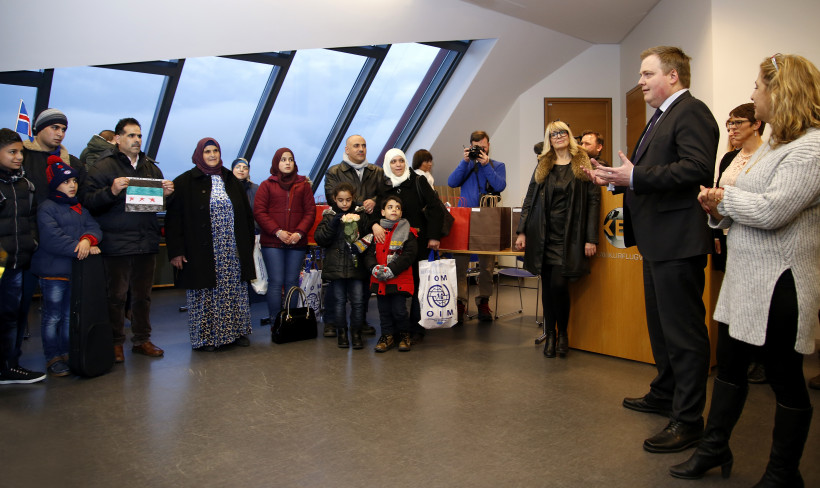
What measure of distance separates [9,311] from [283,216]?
2088 mm

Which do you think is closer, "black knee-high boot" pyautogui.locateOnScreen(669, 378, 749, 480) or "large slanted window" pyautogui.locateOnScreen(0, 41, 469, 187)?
"black knee-high boot" pyautogui.locateOnScreen(669, 378, 749, 480)

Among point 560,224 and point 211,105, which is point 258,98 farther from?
point 560,224

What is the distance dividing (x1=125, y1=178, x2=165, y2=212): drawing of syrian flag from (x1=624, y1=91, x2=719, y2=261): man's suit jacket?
315 centimetres

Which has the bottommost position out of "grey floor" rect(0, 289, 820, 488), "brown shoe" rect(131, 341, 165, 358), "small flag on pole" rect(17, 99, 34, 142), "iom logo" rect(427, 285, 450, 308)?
"grey floor" rect(0, 289, 820, 488)

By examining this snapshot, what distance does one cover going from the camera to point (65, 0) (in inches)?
183

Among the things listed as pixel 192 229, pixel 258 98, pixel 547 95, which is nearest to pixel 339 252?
pixel 192 229

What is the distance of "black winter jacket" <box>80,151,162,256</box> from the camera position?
3.91 m

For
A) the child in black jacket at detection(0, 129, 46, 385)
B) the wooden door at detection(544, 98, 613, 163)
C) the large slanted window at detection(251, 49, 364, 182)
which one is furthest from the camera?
the wooden door at detection(544, 98, 613, 163)

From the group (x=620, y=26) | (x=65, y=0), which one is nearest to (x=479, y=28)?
(x=620, y=26)

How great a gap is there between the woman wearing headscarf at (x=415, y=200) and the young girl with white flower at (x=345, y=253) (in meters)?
0.23

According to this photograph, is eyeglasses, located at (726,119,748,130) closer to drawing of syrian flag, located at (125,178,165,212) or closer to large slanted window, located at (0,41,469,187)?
drawing of syrian flag, located at (125,178,165,212)

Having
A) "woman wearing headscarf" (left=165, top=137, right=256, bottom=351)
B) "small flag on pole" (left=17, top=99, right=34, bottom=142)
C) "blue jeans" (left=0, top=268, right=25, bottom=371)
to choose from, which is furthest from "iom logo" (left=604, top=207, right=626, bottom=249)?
"small flag on pole" (left=17, top=99, right=34, bottom=142)

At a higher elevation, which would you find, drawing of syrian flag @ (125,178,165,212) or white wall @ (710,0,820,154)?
white wall @ (710,0,820,154)

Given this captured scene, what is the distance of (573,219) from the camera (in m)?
4.07
